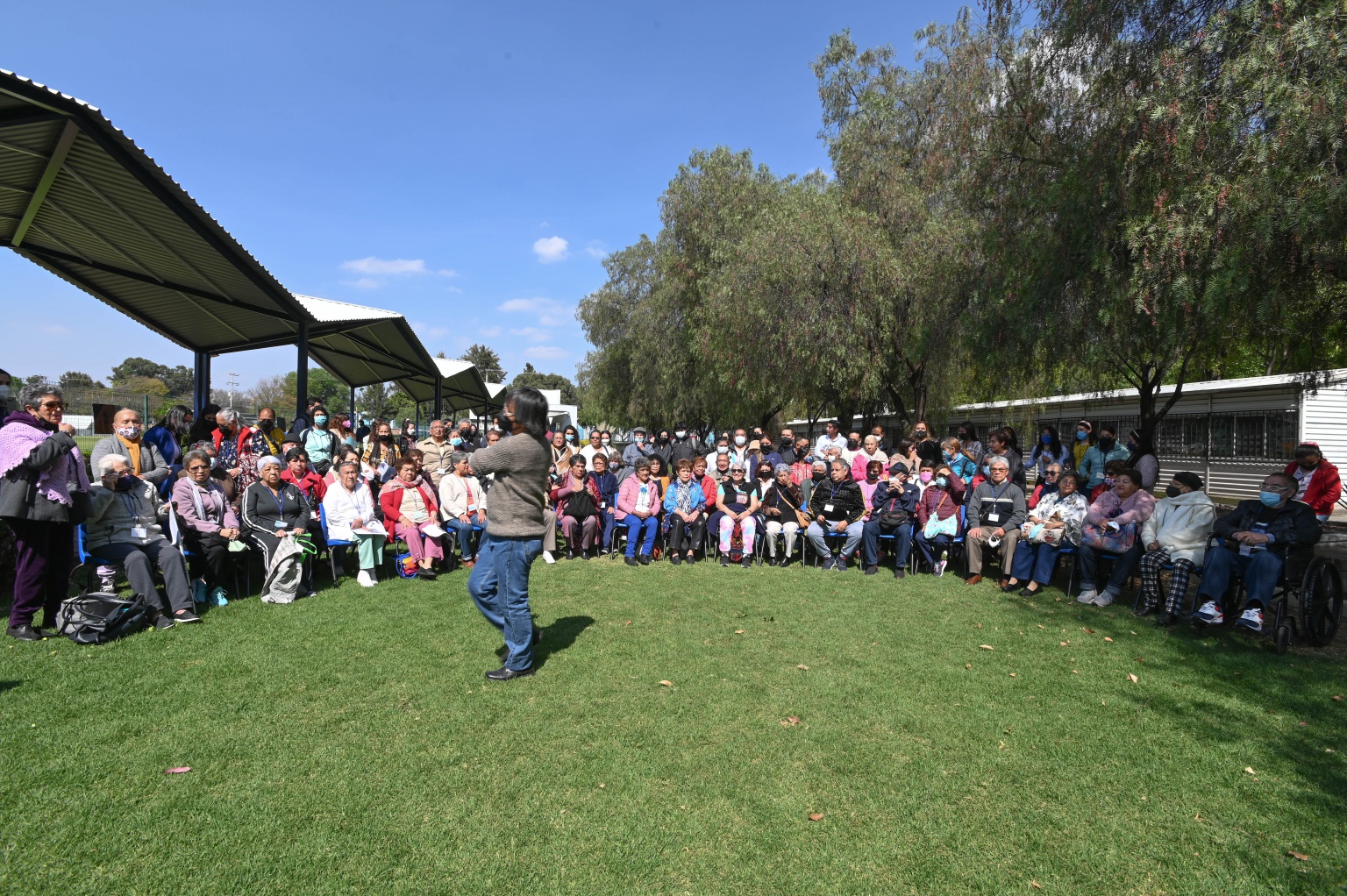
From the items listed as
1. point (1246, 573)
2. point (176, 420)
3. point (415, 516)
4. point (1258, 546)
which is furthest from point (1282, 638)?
point (176, 420)

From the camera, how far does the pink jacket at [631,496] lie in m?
9.52

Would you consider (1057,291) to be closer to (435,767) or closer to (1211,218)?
(1211,218)

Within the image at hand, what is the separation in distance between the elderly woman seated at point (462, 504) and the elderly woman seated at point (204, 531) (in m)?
2.38

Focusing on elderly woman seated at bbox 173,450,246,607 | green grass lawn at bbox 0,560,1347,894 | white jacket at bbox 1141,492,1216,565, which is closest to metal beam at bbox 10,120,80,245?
elderly woman seated at bbox 173,450,246,607

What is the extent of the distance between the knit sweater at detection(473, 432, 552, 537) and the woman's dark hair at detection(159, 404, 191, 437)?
18.6ft

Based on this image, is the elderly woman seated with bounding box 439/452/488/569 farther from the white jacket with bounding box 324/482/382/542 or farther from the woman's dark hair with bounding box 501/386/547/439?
the woman's dark hair with bounding box 501/386/547/439

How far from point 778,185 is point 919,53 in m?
6.25

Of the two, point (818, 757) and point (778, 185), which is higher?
point (778, 185)

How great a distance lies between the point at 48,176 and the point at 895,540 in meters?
11.1

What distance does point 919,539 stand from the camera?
884 cm

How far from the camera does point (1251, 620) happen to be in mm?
5688

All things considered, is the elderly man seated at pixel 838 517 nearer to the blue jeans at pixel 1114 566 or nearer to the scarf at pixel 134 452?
the blue jeans at pixel 1114 566

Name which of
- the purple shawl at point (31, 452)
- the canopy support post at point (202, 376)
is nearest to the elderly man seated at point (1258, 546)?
the purple shawl at point (31, 452)

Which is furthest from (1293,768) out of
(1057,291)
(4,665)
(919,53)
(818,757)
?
(919,53)
